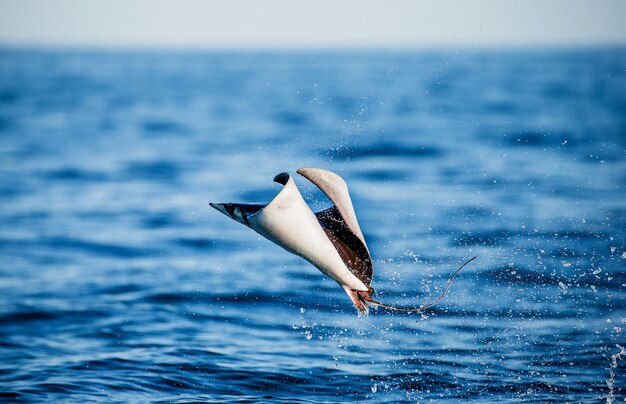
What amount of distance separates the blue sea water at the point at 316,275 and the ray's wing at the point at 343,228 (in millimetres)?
1480

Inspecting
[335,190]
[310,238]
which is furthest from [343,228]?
[310,238]

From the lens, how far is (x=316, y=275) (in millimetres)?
11633

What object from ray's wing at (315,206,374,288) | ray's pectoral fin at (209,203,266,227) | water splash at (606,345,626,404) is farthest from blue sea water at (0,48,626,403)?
ray's pectoral fin at (209,203,266,227)

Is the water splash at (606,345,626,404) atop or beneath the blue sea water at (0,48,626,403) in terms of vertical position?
beneath

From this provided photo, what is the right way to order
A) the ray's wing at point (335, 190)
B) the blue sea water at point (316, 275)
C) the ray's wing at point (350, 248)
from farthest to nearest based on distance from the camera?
the blue sea water at point (316, 275), the ray's wing at point (335, 190), the ray's wing at point (350, 248)

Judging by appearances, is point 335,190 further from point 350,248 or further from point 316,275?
point 316,275

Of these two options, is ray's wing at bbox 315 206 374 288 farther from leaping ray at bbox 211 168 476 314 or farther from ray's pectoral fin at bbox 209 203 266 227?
ray's pectoral fin at bbox 209 203 266 227

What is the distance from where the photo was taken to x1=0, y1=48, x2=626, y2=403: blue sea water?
7.52 m

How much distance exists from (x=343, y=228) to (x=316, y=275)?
18.3ft

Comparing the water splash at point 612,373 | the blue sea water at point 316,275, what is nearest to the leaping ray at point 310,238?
the blue sea water at point 316,275

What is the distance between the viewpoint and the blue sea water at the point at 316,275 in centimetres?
752

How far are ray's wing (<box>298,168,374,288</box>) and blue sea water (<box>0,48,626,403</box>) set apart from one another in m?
1.48

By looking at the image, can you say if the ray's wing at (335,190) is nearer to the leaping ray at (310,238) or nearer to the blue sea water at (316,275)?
the leaping ray at (310,238)

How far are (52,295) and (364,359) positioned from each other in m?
5.05
